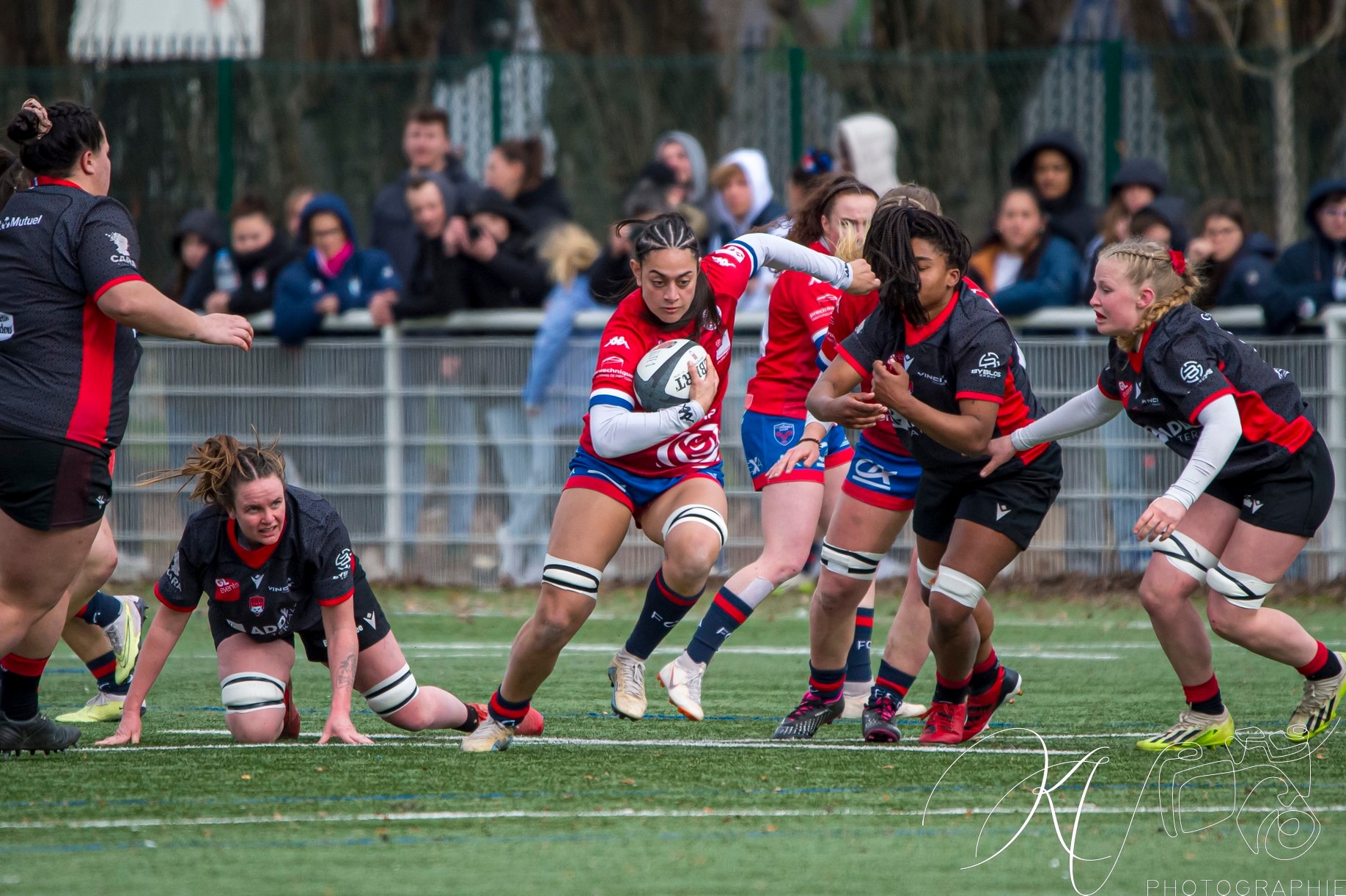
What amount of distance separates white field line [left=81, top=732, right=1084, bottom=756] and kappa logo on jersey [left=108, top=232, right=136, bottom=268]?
5.20 feet

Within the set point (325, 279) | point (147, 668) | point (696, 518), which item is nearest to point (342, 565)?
point (147, 668)

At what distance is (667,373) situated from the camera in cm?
612

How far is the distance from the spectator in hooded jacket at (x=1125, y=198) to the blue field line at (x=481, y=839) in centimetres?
641

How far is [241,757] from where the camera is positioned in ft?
19.1

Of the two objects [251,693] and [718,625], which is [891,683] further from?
[251,693]

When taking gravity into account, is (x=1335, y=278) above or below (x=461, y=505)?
above

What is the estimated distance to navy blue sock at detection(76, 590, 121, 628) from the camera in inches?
276

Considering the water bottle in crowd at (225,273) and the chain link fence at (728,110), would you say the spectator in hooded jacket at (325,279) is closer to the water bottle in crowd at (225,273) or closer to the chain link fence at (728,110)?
the water bottle in crowd at (225,273)

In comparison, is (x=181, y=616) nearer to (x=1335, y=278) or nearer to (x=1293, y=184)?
(x=1335, y=278)

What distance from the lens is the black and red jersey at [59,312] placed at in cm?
549

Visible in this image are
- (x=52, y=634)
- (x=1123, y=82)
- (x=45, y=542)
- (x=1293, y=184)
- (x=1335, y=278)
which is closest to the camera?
(x=45, y=542)

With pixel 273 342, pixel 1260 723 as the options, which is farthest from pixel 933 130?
pixel 1260 723

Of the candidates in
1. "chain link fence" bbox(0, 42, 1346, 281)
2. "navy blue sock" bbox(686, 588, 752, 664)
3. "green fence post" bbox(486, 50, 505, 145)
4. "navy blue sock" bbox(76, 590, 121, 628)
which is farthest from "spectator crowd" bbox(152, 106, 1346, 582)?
"navy blue sock" bbox(76, 590, 121, 628)

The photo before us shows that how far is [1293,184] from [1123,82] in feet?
6.23
